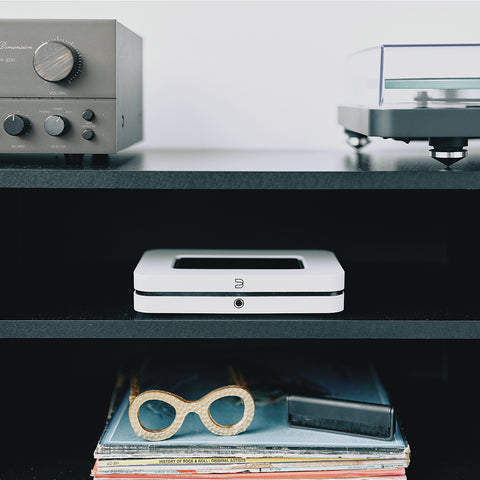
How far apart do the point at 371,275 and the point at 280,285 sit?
11.3 inches

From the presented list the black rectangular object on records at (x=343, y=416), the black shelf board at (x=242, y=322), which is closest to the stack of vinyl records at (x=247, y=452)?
the black rectangular object on records at (x=343, y=416)

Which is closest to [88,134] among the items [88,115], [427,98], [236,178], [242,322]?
[88,115]

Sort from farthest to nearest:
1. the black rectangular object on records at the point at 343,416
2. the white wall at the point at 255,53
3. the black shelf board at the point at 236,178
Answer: the white wall at the point at 255,53 < the black rectangular object on records at the point at 343,416 < the black shelf board at the point at 236,178

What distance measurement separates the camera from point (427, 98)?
86 cm

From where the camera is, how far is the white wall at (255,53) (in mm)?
1190

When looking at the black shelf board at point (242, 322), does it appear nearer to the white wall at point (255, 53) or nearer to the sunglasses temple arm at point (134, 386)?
the sunglasses temple arm at point (134, 386)

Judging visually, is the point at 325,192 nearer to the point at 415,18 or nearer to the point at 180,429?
the point at 415,18

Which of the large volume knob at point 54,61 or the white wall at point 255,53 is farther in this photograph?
the white wall at point 255,53

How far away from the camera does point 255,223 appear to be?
1.23 meters

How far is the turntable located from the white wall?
0.33 meters

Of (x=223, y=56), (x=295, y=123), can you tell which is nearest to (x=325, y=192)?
(x=295, y=123)

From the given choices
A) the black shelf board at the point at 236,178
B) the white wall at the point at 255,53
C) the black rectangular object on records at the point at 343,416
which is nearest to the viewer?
the black shelf board at the point at 236,178

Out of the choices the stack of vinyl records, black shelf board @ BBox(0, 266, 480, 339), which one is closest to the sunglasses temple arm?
the stack of vinyl records

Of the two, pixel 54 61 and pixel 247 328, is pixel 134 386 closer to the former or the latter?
pixel 247 328
